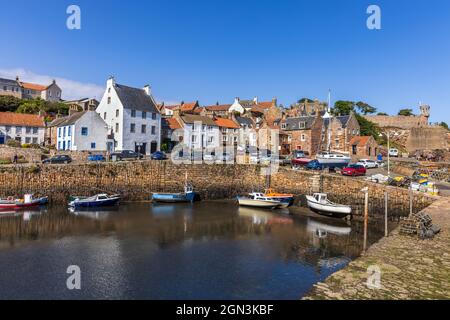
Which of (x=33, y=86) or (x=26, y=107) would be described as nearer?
(x=26, y=107)

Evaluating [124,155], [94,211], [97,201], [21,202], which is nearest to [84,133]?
[124,155]

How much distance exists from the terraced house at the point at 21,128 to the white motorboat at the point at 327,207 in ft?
146

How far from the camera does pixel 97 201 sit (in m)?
29.5

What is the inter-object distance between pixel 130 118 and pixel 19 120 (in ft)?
61.8

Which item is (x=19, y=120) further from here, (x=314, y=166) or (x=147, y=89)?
(x=314, y=166)

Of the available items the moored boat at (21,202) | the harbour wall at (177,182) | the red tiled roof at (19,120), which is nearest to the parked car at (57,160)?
the harbour wall at (177,182)

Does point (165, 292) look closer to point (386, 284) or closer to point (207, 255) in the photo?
point (207, 255)

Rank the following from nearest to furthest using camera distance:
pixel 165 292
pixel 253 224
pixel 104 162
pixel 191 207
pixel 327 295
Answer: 1. pixel 327 295
2. pixel 165 292
3. pixel 253 224
4. pixel 191 207
5. pixel 104 162

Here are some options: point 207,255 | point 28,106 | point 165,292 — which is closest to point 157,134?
point 28,106

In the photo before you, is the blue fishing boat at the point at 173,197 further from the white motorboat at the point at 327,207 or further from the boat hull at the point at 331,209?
the boat hull at the point at 331,209

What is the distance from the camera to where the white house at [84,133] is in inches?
1704

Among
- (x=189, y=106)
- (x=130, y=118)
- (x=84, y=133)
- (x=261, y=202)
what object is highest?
(x=189, y=106)

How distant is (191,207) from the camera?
1240 inches

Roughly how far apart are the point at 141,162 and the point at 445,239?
29689mm
